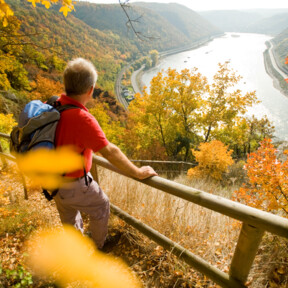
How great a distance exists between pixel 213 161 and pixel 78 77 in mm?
13151

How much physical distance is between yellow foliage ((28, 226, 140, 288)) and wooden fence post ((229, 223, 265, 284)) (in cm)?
105

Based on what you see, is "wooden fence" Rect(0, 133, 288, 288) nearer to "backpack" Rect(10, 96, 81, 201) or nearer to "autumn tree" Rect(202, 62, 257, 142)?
"backpack" Rect(10, 96, 81, 201)

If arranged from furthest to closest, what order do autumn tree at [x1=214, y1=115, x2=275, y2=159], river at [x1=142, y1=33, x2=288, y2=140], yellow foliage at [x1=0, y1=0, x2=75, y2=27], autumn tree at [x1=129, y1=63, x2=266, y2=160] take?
1. river at [x1=142, y1=33, x2=288, y2=140]
2. autumn tree at [x1=214, y1=115, x2=275, y2=159]
3. autumn tree at [x1=129, y1=63, x2=266, y2=160]
4. yellow foliage at [x1=0, y1=0, x2=75, y2=27]

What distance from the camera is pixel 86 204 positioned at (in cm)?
184

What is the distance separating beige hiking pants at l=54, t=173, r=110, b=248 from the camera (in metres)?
1.74

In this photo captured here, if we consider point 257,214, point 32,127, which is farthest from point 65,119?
point 257,214

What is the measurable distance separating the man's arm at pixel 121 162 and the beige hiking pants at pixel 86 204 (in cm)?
44

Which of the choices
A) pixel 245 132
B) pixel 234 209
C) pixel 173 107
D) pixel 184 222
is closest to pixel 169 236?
pixel 184 222

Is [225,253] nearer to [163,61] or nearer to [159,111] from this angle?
[159,111]

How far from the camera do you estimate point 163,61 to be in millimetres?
111250

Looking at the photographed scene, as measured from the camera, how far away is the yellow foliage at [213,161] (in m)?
13.2

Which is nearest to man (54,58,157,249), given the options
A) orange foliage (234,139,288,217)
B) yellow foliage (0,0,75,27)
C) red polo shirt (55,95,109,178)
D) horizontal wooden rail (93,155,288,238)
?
red polo shirt (55,95,109,178)

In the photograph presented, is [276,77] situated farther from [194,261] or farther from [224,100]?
[194,261]

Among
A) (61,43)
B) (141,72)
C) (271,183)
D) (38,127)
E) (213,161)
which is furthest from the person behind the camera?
(141,72)
